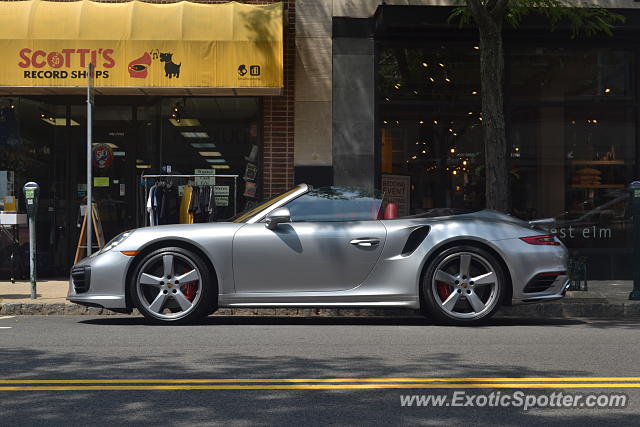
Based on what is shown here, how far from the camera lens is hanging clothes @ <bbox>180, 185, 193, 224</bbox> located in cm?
1340

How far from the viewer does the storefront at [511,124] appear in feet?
45.6

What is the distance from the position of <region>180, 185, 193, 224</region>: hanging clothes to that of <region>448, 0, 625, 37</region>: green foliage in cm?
487

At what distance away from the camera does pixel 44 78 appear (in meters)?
12.8

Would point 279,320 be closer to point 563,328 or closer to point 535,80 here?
point 563,328

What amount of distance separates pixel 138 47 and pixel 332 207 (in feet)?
19.3

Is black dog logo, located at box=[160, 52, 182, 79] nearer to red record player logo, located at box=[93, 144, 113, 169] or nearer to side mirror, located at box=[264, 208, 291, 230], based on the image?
red record player logo, located at box=[93, 144, 113, 169]

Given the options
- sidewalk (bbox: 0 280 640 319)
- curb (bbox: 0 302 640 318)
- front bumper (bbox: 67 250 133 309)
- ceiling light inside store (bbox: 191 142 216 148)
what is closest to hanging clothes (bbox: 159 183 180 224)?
ceiling light inside store (bbox: 191 142 216 148)

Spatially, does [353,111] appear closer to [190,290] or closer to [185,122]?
[185,122]

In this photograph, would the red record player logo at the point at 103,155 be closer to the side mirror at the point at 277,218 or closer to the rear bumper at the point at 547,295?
the side mirror at the point at 277,218

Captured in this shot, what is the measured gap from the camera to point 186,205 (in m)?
13.5

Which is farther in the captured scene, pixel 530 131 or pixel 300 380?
pixel 530 131

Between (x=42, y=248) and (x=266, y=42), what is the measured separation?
5130mm

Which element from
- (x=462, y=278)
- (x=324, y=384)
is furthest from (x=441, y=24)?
(x=324, y=384)

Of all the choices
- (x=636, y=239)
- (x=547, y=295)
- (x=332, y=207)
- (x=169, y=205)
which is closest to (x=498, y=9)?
(x=636, y=239)
